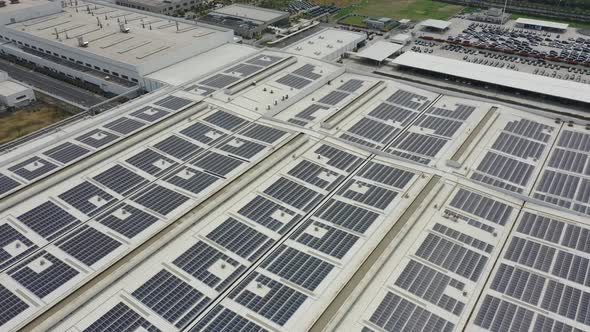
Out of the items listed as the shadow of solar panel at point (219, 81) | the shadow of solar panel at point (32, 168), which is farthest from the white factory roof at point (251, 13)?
the shadow of solar panel at point (32, 168)

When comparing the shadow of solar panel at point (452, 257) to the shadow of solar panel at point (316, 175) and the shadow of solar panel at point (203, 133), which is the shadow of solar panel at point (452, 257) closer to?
the shadow of solar panel at point (316, 175)

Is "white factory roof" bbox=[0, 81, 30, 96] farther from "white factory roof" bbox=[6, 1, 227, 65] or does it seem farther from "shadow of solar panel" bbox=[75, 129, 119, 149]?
"shadow of solar panel" bbox=[75, 129, 119, 149]

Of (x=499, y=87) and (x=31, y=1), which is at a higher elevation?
(x=31, y=1)

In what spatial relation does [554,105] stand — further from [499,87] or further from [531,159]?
[531,159]

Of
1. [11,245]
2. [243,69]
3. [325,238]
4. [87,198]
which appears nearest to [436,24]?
[243,69]

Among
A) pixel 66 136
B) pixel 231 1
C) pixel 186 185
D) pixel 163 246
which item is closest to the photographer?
pixel 163 246

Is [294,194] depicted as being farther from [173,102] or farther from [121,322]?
[173,102]

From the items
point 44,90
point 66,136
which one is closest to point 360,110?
point 66,136
